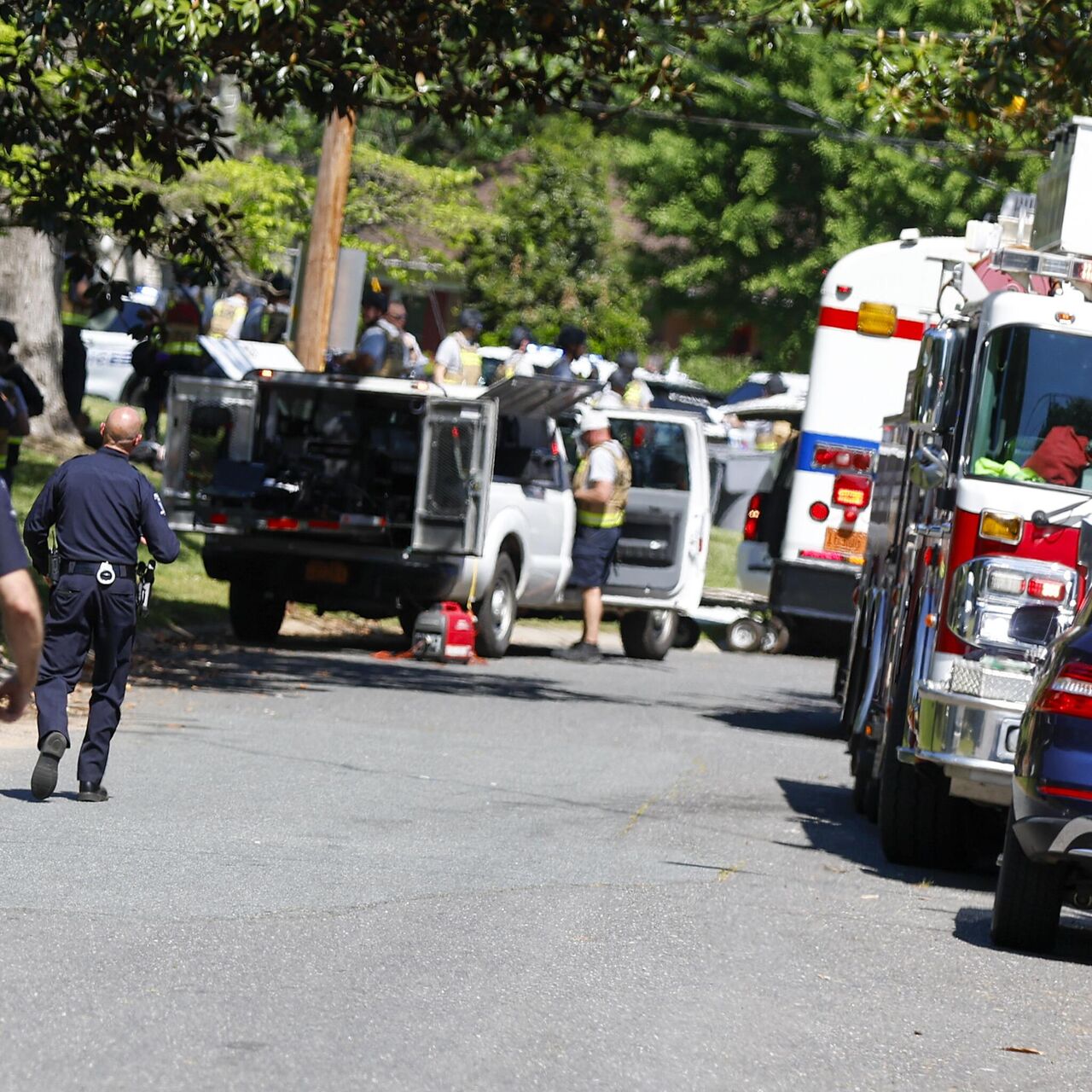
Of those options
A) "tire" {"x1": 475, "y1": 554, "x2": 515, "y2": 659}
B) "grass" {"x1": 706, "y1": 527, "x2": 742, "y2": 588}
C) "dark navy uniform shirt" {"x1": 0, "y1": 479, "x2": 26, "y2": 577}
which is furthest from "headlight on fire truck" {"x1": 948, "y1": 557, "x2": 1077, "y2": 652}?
"grass" {"x1": 706, "y1": 527, "x2": 742, "y2": 588}

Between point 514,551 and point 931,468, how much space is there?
962 centimetres

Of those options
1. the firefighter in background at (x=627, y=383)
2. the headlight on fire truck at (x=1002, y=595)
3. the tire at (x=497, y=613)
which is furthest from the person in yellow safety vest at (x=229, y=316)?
the headlight on fire truck at (x=1002, y=595)

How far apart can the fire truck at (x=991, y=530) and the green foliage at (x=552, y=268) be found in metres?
29.5

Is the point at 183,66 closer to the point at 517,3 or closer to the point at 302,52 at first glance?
the point at 302,52

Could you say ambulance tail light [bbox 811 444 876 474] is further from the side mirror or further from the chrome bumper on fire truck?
the chrome bumper on fire truck

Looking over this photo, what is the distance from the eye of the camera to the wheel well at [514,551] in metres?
18.8

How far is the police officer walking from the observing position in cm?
980

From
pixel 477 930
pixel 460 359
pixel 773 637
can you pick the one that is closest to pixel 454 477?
pixel 460 359

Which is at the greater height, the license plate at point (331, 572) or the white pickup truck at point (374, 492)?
the white pickup truck at point (374, 492)

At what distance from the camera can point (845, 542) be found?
643 inches

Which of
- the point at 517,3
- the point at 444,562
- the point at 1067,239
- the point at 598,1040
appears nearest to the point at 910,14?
the point at 444,562

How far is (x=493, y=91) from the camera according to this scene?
14.8 meters

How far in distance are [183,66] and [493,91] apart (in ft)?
8.87

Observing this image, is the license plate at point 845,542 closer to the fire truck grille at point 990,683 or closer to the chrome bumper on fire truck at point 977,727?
the chrome bumper on fire truck at point 977,727
